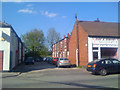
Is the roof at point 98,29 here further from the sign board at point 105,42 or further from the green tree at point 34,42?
the green tree at point 34,42

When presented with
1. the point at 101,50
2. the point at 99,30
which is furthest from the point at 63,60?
the point at 99,30

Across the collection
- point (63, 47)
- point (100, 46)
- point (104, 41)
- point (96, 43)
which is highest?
point (104, 41)

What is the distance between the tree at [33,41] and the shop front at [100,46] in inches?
1265

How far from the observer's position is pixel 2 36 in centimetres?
1606

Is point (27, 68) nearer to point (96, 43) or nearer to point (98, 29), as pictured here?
point (96, 43)

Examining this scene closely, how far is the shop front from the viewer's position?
19.8 metres

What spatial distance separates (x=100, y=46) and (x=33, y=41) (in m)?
33.3

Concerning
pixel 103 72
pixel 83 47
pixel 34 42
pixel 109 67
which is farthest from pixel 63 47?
pixel 103 72

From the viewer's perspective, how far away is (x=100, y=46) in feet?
66.2

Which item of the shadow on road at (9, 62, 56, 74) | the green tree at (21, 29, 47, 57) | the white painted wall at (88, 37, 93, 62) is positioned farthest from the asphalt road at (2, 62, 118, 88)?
the green tree at (21, 29, 47, 57)

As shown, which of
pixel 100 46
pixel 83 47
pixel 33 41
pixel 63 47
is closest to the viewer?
pixel 100 46

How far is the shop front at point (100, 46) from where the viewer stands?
19.8 meters

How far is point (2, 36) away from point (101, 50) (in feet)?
44.1

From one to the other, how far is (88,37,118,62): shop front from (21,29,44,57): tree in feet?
105
